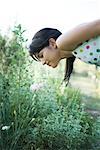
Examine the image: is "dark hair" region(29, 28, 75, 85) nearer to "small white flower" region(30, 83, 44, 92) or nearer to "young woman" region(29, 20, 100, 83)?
"young woman" region(29, 20, 100, 83)

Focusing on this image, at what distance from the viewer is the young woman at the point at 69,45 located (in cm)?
276

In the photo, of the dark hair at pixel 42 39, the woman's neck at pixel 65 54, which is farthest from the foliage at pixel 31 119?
the woman's neck at pixel 65 54

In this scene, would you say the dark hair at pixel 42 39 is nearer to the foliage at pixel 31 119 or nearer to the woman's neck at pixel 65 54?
the woman's neck at pixel 65 54

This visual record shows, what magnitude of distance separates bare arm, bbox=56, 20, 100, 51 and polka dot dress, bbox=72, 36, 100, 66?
76 millimetres

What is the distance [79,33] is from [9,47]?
12.0ft

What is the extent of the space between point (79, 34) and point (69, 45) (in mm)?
94

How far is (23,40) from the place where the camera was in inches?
163

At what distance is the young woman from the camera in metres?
2.76

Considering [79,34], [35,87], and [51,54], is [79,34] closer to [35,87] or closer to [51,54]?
[51,54]

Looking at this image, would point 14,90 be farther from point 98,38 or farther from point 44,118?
point 98,38

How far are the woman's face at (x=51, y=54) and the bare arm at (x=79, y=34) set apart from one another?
14cm

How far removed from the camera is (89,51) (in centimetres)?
292

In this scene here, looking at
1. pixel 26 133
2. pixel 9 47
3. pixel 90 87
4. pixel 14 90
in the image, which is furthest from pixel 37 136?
pixel 90 87

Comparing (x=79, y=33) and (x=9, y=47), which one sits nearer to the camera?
(x=79, y=33)
